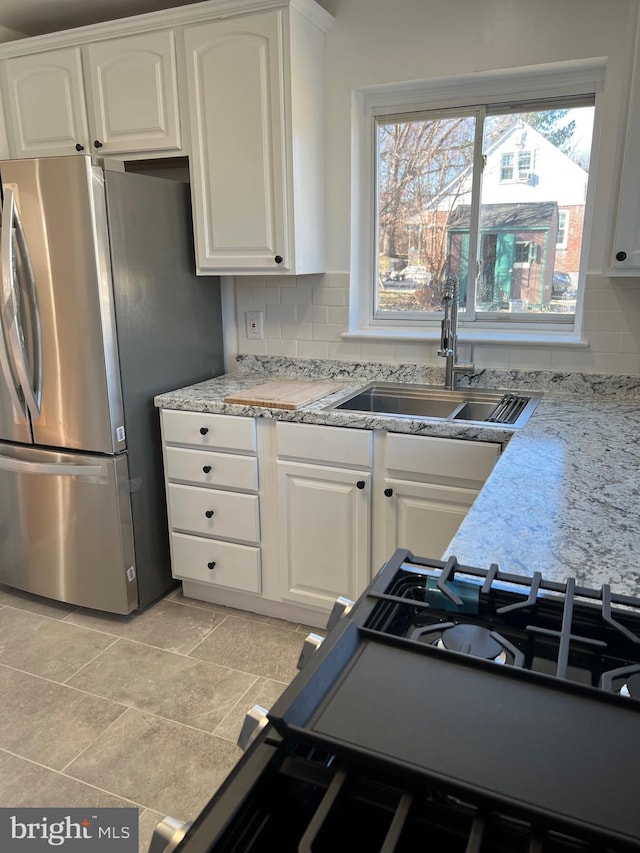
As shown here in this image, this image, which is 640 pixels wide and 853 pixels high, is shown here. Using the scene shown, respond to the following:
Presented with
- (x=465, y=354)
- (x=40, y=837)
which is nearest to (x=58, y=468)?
(x=40, y=837)

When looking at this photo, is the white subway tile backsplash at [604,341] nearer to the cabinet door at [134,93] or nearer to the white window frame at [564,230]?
the white window frame at [564,230]

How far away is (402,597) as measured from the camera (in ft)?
3.02

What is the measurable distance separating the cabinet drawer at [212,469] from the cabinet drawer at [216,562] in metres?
0.26

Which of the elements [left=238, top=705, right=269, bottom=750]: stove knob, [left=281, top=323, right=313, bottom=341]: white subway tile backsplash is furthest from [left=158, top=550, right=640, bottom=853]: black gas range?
[left=281, top=323, right=313, bottom=341]: white subway tile backsplash

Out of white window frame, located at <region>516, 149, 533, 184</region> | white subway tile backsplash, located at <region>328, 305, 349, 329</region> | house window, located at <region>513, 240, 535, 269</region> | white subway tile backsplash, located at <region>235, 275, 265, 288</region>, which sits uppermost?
white window frame, located at <region>516, 149, 533, 184</region>

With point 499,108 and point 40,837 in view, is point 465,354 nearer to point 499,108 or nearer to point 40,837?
point 499,108

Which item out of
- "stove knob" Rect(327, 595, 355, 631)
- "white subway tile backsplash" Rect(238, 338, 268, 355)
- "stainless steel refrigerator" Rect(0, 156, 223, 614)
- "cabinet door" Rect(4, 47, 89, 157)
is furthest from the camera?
"white subway tile backsplash" Rect(238, 338, 268, 355)

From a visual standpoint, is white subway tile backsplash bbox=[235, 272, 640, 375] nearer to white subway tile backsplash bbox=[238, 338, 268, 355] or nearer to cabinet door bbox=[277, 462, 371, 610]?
white subway tile backsplash bbox=[238, 338, 268, 355]

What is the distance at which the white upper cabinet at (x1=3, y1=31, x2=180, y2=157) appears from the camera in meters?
2.58

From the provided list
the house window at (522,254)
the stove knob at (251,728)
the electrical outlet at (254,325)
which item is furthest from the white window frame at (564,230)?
the stove knob at (251,728)

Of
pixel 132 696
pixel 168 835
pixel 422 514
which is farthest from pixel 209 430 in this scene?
pixel 168 835

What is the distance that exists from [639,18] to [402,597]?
2.03 meters

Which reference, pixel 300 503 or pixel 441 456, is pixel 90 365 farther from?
pixel 441 456

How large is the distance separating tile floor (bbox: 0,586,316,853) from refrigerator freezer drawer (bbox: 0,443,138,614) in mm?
135
